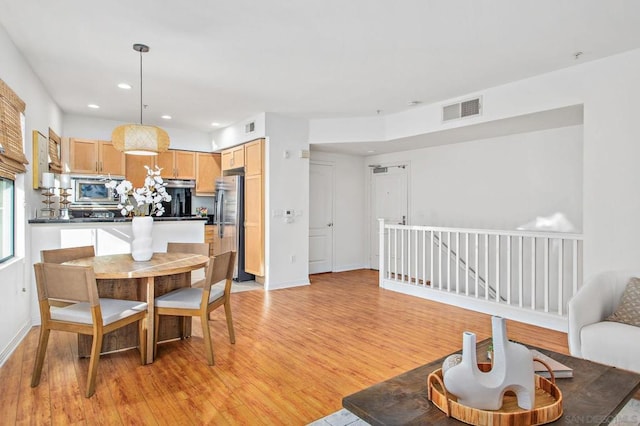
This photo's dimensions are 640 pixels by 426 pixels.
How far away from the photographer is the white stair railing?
13.0 feet

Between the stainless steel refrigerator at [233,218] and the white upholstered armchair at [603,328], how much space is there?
4.63m

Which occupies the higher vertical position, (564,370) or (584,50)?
(584,50)

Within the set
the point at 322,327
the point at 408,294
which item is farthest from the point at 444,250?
the point at 322,327

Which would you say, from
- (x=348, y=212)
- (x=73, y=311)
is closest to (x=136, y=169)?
(x=348, y=212)

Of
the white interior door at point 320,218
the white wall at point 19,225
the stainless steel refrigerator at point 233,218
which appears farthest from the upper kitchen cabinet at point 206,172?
the white wall at point 19,225

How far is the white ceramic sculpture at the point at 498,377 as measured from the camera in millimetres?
1411

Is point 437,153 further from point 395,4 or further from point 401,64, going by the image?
point 395,4

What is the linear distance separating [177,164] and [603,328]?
21.1 ft

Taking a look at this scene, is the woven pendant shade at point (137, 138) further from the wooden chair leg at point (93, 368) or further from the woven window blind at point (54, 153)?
the woven window blind at point (54, 153)

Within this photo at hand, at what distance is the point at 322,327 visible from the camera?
3914 millimetres

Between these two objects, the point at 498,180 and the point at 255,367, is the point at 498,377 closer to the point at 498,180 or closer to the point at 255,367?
the point at 255,367

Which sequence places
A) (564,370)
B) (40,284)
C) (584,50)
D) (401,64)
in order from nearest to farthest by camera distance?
(564,370)
(40,284)
(584,50)
(401,64)

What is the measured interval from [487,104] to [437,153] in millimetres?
1886

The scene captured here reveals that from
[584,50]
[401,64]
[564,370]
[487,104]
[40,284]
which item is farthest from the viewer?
[487,104]
